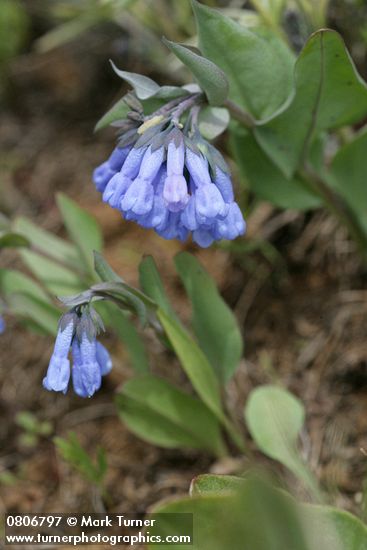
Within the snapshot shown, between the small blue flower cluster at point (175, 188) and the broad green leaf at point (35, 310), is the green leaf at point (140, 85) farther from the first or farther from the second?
the broad green leaf at point (35, 310)

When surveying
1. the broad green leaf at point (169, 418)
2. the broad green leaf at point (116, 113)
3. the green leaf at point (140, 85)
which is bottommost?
the broad green leaf at point (169, 418)

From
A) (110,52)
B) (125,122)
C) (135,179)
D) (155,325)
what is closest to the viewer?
(135,179)

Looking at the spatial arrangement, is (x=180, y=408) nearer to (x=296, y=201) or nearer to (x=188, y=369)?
(x=188, y=369)

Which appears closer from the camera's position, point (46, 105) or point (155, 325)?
point (155, 325)

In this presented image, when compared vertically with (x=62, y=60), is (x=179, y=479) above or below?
below

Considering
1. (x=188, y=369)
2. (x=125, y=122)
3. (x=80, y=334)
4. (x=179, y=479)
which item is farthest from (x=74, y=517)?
(x=125, y=122)

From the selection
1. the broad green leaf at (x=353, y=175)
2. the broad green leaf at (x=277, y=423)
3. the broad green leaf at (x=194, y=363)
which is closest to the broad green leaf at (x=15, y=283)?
the broad green leaf at (x=194, y=363)

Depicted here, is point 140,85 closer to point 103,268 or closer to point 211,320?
point 103,268

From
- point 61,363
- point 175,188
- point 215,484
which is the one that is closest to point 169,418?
point 61,363
